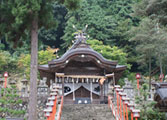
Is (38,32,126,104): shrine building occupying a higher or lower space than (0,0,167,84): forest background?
lower

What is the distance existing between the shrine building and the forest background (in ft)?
8.78

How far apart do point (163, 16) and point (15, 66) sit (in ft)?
60.6

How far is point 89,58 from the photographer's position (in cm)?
1271

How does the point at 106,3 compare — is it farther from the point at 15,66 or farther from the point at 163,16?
the point at 163,16

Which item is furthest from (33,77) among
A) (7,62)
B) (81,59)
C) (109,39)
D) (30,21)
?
(109,39)

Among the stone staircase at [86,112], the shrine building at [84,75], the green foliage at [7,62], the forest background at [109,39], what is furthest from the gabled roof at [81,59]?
the green foliage at [7,62]

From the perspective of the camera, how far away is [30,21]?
9055 mm

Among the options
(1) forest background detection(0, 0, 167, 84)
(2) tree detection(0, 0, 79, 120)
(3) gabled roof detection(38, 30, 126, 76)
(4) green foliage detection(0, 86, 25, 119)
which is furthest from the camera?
(1) forest background detection(0, 0, 167, 84)

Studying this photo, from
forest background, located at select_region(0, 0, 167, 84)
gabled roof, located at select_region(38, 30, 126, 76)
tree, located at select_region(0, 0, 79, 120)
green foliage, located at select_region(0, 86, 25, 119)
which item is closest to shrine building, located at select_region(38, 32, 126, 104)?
gabled roof, located at select_region(38, 30, 126, 76)

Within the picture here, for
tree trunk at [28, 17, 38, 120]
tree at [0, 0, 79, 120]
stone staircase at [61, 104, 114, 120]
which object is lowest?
stone staircase at [61, 104, 114, 120]

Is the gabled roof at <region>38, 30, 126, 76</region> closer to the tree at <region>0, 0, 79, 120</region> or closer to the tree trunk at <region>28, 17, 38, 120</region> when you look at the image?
the tree at <region>0, 0, 79, 120</region>

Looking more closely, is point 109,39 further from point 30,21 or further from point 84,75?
point 30,21

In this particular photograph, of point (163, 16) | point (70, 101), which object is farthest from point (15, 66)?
point (163, 16)

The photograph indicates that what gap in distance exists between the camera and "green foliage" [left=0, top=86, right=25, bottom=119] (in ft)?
38.6
